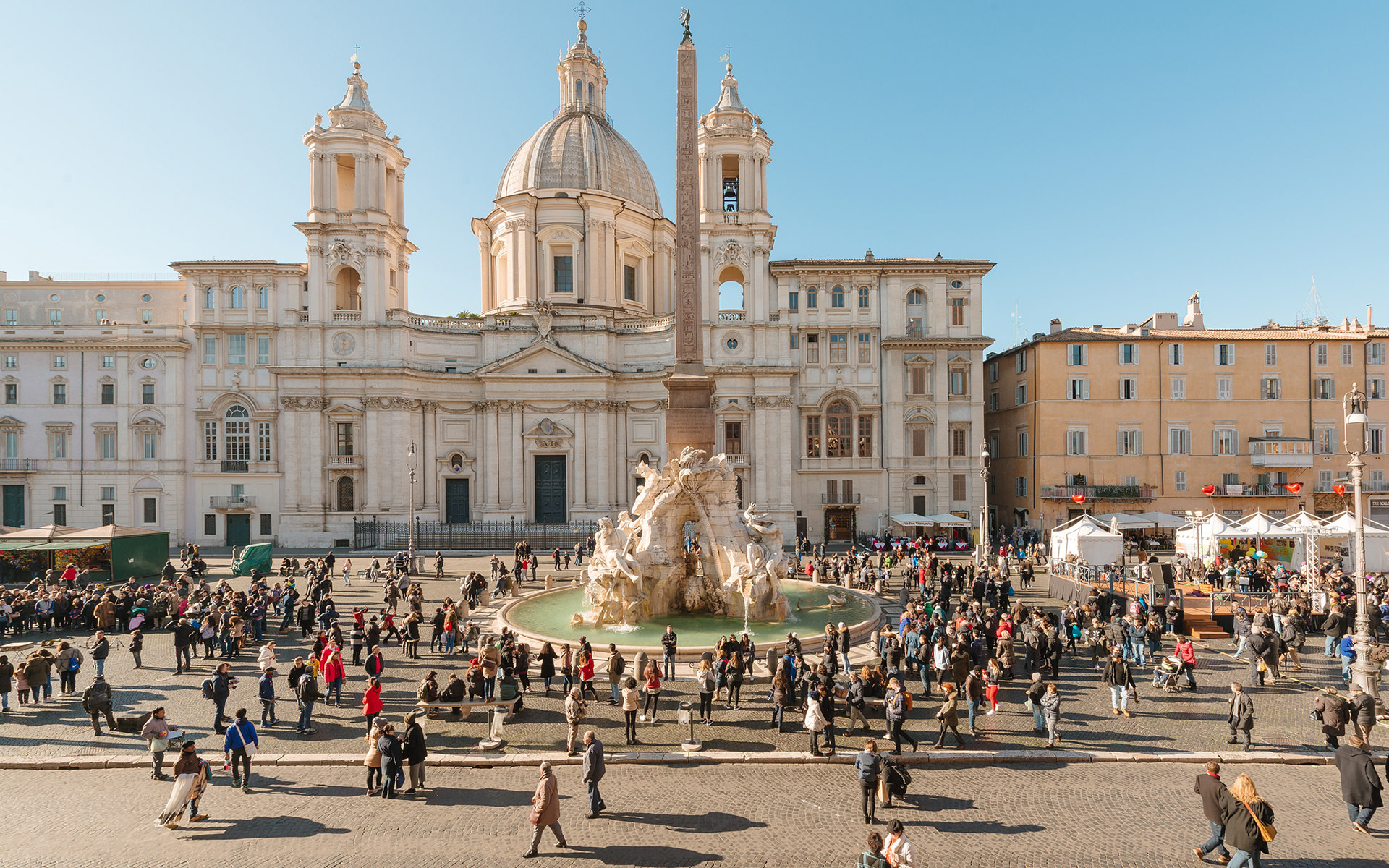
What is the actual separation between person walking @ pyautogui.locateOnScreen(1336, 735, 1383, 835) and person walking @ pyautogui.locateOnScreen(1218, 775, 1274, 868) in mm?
2056

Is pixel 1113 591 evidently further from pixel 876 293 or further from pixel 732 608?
pixel 876 293

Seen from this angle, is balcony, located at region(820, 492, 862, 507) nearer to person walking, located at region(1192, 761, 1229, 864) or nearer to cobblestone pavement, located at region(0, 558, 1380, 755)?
cobblestone pavement, located at region(0, 558, 1380, 755)

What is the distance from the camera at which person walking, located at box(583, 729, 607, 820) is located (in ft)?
30.3

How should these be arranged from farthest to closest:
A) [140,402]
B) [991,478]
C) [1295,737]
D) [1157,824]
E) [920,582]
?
[991,478] → [140,402] → [920,582] → [1295,737] → [1157,824]

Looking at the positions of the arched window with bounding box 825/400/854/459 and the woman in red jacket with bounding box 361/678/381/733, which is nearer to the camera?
the woman in red jacket with bounding box 361/678/381/733

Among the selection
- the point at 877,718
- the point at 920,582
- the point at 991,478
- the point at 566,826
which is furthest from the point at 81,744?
the point at 991,478

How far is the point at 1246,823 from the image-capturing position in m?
7.67

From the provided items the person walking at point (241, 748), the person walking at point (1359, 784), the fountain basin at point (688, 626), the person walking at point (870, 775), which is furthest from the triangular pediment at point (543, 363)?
the person walking at point (1359, 784)

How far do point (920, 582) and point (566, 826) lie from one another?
17939 mm

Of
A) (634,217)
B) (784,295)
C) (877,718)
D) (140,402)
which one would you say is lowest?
(877,718)

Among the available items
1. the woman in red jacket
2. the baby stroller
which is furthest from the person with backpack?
the baby stroller

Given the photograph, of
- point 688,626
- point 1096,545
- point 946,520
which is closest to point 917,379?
point 946,520

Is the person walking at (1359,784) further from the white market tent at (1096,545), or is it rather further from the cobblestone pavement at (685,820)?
the white market tent at (1096,545)

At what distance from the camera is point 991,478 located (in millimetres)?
46469
